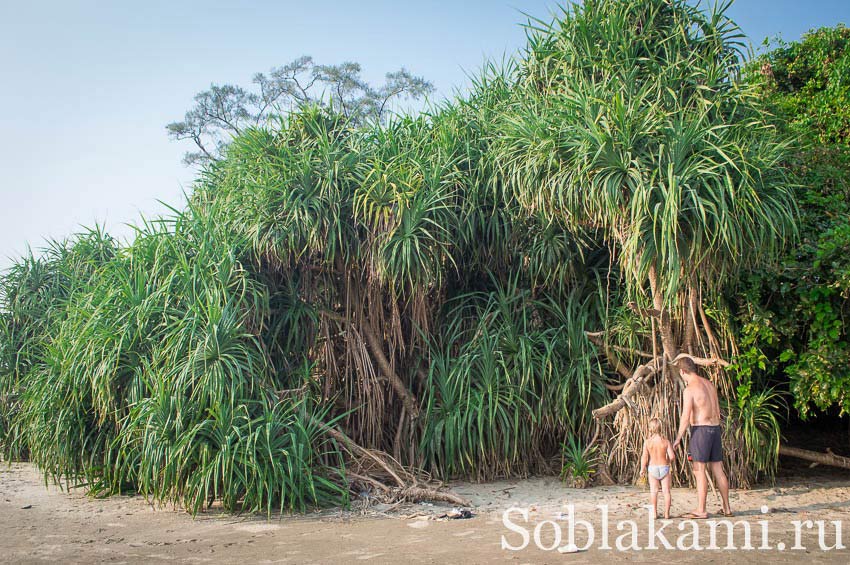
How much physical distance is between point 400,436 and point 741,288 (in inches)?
147

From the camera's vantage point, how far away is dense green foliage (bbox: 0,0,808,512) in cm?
640

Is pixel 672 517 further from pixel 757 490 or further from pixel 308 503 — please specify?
pixel 308 503

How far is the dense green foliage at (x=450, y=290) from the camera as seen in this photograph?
640cm

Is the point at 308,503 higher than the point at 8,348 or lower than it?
lower

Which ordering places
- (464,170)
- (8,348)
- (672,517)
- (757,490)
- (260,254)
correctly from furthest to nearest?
1. (8,348)
2. (464,170)
3. (260,254)
4. (757,490)
5. (672,517)

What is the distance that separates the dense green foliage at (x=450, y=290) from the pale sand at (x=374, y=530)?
0.32 metres

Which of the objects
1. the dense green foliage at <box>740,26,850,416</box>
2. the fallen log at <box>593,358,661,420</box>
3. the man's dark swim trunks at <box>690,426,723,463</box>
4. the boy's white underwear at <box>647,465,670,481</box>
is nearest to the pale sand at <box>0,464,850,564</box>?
the boy's white underwear at <box>647,465,670,481</box>

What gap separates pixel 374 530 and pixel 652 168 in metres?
3.91

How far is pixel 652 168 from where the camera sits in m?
6.47

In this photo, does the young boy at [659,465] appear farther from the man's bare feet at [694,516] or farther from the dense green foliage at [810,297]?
the dense green foliage at [810,297]

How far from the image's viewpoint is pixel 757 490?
6.88 m

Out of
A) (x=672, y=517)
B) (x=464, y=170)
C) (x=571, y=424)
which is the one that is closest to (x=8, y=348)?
(x=464, y=170)

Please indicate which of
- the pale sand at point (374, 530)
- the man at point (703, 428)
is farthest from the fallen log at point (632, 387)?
the man at point (703, 428)

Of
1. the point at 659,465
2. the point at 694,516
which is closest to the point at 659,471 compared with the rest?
the point at 659,465
